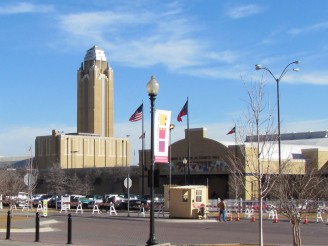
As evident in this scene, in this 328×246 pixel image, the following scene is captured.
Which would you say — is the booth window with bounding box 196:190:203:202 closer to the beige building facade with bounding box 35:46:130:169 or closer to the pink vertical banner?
the pink vertical banner

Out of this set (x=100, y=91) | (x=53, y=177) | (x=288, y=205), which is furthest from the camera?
(x=100, y=91)

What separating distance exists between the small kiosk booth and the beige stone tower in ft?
433

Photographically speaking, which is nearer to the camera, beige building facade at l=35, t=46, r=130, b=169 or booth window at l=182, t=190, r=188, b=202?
booth window at l=182, t=190, r=188, b=202

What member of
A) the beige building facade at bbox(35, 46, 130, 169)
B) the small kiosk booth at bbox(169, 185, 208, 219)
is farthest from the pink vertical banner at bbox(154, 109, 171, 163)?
the beige building facade at bbox(35, 46, 130, 169)

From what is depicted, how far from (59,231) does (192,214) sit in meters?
13.9

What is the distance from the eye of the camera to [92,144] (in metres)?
152

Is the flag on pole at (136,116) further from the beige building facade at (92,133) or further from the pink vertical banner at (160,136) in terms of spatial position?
the beige building facade at (92,133)

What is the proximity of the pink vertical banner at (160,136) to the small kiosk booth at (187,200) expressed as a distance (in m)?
21.9

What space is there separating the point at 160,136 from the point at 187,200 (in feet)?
74.7

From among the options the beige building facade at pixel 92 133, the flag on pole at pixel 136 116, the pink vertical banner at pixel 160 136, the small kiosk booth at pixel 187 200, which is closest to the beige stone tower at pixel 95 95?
the beige building facade at pixel 92 133

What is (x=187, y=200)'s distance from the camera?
41219 mm

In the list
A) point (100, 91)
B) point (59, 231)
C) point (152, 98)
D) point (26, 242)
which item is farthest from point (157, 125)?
point (100, 91)

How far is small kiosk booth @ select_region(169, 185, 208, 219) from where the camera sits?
1613 inches

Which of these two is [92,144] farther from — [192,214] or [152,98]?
[152,98]
